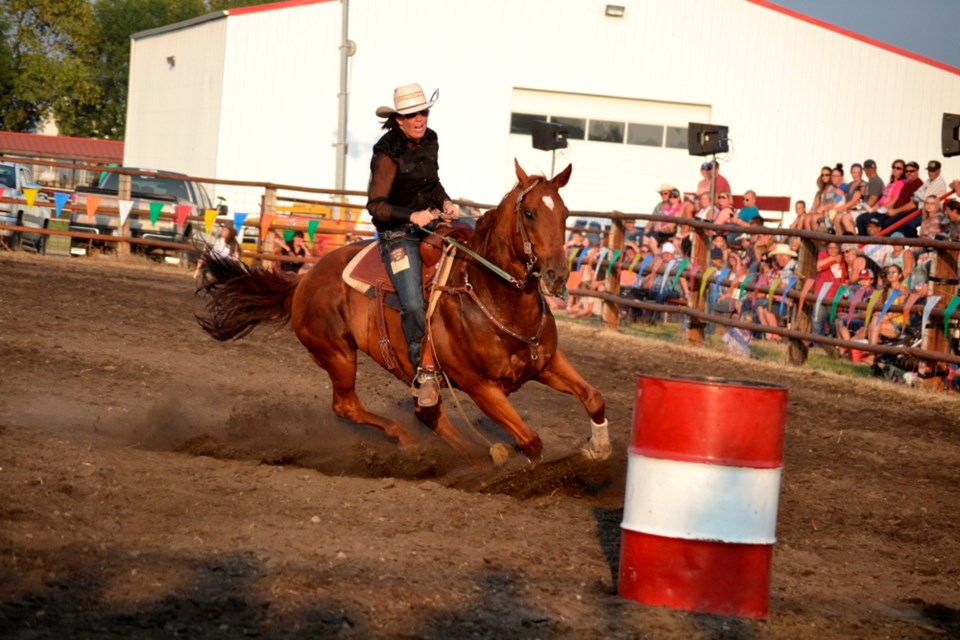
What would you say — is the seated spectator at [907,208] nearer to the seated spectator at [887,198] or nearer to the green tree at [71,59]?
the seated spectator at [887,198]

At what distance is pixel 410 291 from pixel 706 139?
406 inches

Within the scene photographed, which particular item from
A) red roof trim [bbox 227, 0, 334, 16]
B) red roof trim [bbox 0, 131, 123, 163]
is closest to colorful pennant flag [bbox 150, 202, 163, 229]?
red roof trim [bbox 227, 0, 334, 16]

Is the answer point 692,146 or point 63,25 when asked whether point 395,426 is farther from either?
point 63,25

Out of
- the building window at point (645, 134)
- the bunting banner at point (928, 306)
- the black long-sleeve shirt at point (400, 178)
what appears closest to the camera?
the black long-sleeve shirt at point (400, 178)

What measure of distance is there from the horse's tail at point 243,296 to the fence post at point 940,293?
6.06 metres

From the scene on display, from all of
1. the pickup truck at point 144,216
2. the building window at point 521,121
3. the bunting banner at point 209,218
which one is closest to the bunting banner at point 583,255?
the bunting banner at point 209,218

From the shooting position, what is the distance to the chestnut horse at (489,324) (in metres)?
6.48

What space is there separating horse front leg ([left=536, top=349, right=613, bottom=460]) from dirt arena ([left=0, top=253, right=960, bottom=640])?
16 cm

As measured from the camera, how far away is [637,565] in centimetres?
471

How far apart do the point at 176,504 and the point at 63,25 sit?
220ft

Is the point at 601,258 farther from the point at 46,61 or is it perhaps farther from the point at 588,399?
the point at 46,61

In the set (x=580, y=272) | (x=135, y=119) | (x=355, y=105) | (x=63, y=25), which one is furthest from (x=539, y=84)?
(x=63, y=25)

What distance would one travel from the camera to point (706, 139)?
1666 cm

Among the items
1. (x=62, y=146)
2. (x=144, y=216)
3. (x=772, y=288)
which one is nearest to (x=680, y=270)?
(x=772, y=288)
